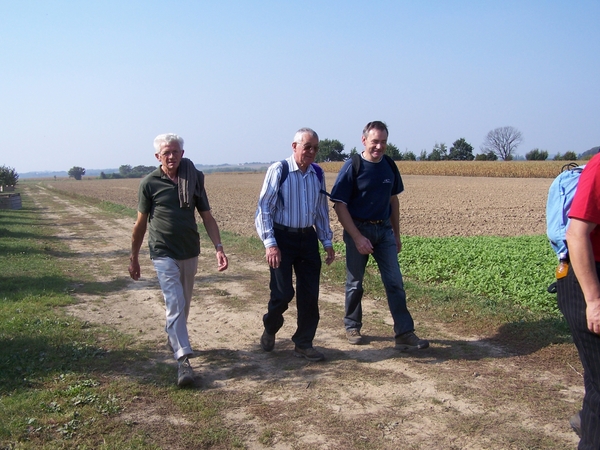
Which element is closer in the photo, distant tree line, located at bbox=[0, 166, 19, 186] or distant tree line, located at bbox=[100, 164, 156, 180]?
distant tree line, located at bbox=[0, 166, 19, 186]

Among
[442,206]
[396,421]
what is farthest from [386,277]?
[442,206]

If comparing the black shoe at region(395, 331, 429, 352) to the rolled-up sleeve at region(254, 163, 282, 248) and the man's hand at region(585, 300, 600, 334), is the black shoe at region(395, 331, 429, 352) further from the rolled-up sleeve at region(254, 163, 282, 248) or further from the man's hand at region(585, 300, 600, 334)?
the man's hand at region(585, 300, 600, 334)

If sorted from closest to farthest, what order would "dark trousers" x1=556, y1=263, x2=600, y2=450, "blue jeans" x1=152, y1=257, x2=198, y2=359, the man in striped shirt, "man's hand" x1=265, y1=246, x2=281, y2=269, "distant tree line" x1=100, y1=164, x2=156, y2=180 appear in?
1. "dark trousers" x1=556, y1=263, x2=600, y2=450
2. "blue jeans" x1=152, y1=257, x2=198, y2=359
3. "man's hand" x1=265, y1=246, x2=281, y2=269
4. the man in striped shirt
5. "distant tree line" x1=100, y1=164, x2=156, y2=180

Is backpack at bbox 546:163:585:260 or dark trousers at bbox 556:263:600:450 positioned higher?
backpack at bbox 546:163:585:260

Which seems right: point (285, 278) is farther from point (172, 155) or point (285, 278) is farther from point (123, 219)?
point (123, 219)

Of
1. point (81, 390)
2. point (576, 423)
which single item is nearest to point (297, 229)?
point (81, 390)

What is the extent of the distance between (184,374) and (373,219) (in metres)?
2.14

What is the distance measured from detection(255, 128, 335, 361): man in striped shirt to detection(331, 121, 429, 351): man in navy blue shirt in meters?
0.26

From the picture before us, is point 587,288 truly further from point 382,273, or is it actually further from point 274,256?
point 382,273

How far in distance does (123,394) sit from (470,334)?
3.27m

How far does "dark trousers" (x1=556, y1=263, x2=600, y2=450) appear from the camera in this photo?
8.89 feet

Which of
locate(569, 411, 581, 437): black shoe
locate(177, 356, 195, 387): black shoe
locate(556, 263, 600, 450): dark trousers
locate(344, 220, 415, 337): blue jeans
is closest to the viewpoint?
locate(556, 263, 600, 450): dark trousers

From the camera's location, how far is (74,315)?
6.40m

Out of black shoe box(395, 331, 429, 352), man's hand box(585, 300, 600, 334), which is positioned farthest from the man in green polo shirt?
man's hand box(585, 300, 600, 334)
